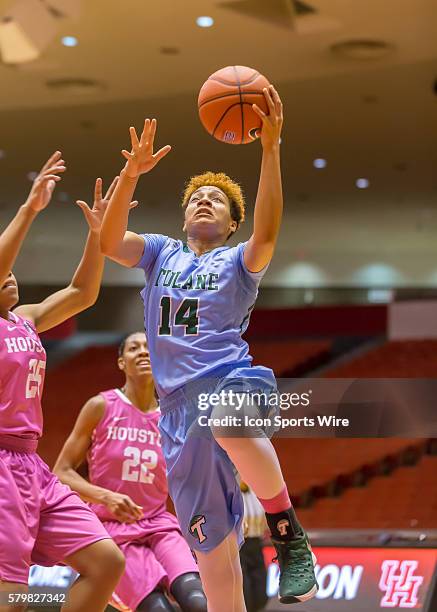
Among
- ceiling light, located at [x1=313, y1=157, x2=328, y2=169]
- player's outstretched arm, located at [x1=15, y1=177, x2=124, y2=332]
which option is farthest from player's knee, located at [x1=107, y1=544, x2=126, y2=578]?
ceiling light, located at [x1=313, y1=157, x2=328, y2=169]

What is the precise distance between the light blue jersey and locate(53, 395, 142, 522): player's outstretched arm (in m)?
1.13

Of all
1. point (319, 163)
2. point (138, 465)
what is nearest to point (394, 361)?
point (319, 163)

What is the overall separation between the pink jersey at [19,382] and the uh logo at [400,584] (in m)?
2.65

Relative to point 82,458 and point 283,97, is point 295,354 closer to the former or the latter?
point 283,97

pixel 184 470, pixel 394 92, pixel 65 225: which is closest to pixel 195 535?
pixel 184 470

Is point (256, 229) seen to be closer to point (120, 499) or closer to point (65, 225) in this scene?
point (120, 499)

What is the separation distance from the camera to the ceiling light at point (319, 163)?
1366 centimetres

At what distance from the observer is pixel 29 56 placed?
413 inches

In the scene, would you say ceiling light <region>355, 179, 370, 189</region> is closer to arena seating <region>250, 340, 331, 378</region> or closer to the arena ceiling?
the arena ceiling

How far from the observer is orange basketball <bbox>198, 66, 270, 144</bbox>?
3771 millimetres

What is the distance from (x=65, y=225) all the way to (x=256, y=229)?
11778mm

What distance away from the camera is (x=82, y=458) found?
16.4 ft

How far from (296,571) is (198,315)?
38.7 inches

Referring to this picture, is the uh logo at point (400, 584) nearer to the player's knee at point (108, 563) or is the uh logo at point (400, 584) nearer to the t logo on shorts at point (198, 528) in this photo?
the player's knee at point (108, 563)
